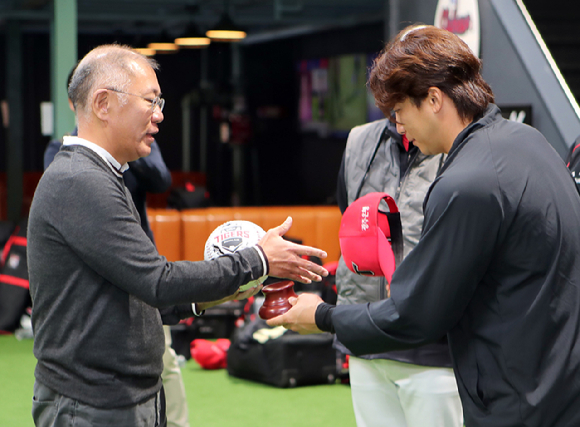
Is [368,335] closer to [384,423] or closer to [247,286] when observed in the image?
[247,286]

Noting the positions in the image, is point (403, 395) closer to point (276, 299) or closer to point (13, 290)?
point (276, 299)

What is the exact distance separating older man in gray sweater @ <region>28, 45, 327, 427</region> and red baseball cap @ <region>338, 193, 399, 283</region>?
0.32 meters

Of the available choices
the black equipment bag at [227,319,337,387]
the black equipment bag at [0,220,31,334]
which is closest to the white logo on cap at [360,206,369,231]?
the black equipment bag at [227,319,337,387]

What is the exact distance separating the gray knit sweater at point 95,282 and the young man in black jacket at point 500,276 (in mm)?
556

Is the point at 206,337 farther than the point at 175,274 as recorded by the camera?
Yes

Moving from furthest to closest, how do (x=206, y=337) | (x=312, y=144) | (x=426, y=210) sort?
(x=312, y=144), (x=206, y=337), (x=426, y=210)

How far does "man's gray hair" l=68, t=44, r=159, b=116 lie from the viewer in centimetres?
195

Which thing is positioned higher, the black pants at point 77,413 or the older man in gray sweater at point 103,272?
the older man in gray sweater at point 103,272

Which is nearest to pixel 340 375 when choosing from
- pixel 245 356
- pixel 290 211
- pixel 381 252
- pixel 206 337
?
pixel 245 356

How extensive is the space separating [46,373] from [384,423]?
115cm

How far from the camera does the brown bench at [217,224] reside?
688 cm

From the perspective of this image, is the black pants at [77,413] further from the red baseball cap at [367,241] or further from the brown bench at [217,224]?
the brown bench at [217,224]

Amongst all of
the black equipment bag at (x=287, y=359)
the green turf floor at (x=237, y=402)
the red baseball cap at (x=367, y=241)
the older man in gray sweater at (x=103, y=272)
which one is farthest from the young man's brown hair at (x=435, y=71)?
the black equipment bag at (x=287, y=359)

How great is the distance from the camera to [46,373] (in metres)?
1.89
